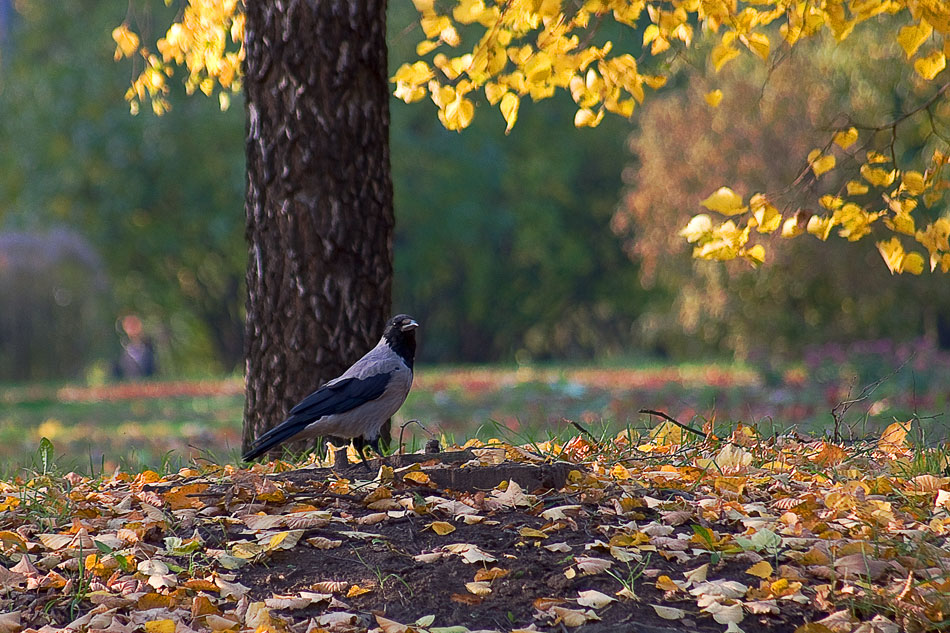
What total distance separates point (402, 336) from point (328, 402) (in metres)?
0.54

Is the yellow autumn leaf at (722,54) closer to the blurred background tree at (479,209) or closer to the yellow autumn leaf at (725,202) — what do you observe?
the yellow autumn leaf at (725,202)

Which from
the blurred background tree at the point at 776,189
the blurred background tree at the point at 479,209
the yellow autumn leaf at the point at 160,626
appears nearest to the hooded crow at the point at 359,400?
the yellow autumn leaf at the point at 160,626

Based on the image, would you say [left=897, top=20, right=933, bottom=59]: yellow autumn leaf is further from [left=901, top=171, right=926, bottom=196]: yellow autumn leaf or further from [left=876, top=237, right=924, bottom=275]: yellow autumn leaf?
[left=876, top=237, right=924, bottom=275]: yellow autumn leaf

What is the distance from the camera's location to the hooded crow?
15.0 feet

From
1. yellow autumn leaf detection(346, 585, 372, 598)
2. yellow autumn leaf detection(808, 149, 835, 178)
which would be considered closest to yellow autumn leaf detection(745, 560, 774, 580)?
yellow autumn leaf detection(346, 585, 372, 598)

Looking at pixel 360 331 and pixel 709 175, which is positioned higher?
pixel 709 175

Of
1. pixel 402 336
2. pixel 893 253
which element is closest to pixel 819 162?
pixel 893 253

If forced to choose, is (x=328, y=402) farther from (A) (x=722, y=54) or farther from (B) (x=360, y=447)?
(A) (x=722, y=54)

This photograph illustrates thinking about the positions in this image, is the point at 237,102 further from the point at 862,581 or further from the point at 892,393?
the point at 862,581


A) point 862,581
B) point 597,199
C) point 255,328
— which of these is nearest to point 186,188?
point 597,199

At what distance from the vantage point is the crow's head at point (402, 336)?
4953 millimetres

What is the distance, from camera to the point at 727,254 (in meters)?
4.68

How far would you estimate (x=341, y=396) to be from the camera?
4.65 m

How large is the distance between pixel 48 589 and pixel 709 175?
54.4 ft
